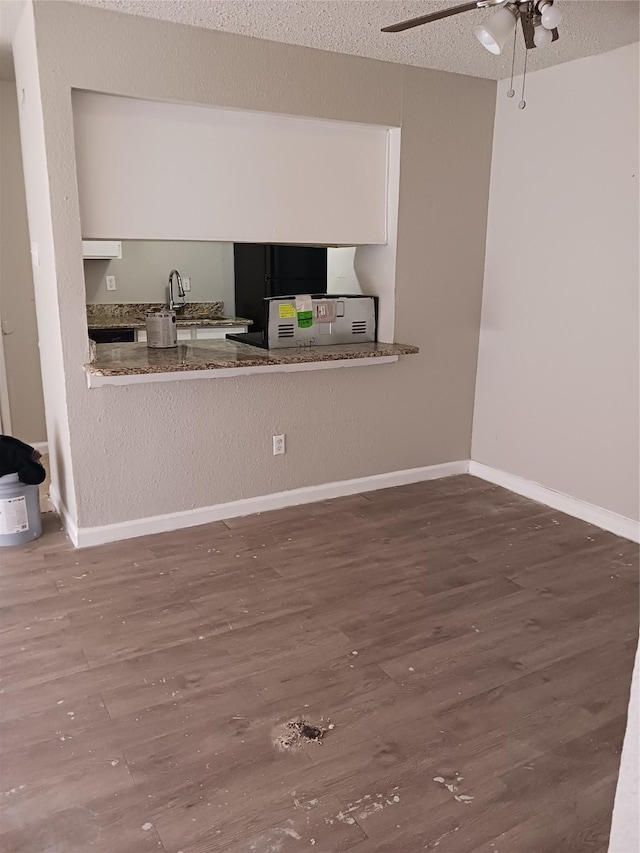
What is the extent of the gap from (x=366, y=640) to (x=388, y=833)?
85 centimetres

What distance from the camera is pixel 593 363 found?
11.4 ft

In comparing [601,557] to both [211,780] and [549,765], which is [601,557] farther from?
[211,780]

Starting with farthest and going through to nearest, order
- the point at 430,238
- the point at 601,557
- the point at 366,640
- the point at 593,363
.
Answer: the point at 430,238 < the point at 593,363 < the point at 601,557 < the point at 366,640

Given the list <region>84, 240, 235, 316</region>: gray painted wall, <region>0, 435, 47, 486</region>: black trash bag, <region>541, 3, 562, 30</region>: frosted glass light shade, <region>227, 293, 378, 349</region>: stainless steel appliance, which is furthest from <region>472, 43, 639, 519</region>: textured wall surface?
<region>0, 435, 47, 486</region>: black trash bag

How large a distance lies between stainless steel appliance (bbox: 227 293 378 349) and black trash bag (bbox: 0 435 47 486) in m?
1.29

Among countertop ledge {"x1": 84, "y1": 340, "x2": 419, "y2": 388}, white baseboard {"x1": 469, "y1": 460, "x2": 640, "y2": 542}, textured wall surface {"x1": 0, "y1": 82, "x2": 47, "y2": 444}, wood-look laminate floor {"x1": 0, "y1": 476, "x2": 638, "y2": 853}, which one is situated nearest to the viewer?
wood-look laminate floor {"x1": 0, "y1": 476, "x2": 638, "y2": 853}

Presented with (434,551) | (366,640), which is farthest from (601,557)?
(366,640)

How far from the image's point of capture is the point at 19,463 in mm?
3115

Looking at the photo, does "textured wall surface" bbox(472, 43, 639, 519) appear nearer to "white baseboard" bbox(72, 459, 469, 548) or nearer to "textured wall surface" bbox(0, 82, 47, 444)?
"white baseboard" bbox(72, 459, 469, 548)

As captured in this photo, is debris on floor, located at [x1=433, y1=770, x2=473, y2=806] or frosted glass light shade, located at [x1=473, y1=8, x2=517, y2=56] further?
frosted glass light shade, located at [x1=473, y1=8, x2=517, y2=56]

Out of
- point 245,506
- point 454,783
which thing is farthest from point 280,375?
point 454,783

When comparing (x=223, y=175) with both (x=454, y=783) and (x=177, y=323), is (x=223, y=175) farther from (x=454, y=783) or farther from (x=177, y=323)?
(x=454, y=783)

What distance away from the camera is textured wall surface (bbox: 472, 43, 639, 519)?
Answer: 3266 millimetres

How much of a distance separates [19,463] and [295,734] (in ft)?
6.14
